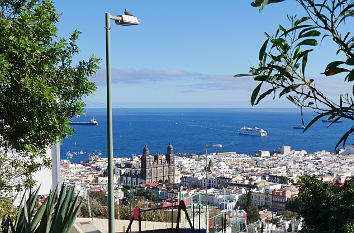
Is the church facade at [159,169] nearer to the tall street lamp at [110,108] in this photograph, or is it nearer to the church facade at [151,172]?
the church facade at [151,172]

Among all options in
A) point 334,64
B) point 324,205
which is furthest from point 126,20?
point 324,205

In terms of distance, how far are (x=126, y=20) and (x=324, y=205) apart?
156 inches

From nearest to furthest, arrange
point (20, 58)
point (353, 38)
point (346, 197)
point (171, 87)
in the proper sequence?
1. point (353, 38)
2. point (20, 58)
3. point (346, 197)
4. point (171, 87)

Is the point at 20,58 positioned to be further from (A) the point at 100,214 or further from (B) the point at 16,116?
(A) the point at 100,214

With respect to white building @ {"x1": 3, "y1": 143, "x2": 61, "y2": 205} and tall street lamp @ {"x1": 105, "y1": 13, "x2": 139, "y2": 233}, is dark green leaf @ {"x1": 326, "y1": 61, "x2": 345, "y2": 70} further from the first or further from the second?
white building @ {"x1": 3, "y1": 143, "x2": 61, "y2": 205}

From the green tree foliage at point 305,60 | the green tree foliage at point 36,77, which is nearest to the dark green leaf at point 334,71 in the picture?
the green tree foliage at point 305,60

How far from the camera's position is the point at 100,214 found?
25.1ft

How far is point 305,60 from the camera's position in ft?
2.99

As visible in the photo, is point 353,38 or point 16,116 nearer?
point 353,38

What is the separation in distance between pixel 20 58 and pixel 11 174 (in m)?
1.51

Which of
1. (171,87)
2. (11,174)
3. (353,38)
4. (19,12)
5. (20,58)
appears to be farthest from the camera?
(171,87)

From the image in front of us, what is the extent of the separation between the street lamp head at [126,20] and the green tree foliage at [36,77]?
42cm

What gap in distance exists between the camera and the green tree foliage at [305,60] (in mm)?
810

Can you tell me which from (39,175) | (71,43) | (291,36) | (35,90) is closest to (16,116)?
(35,90)
